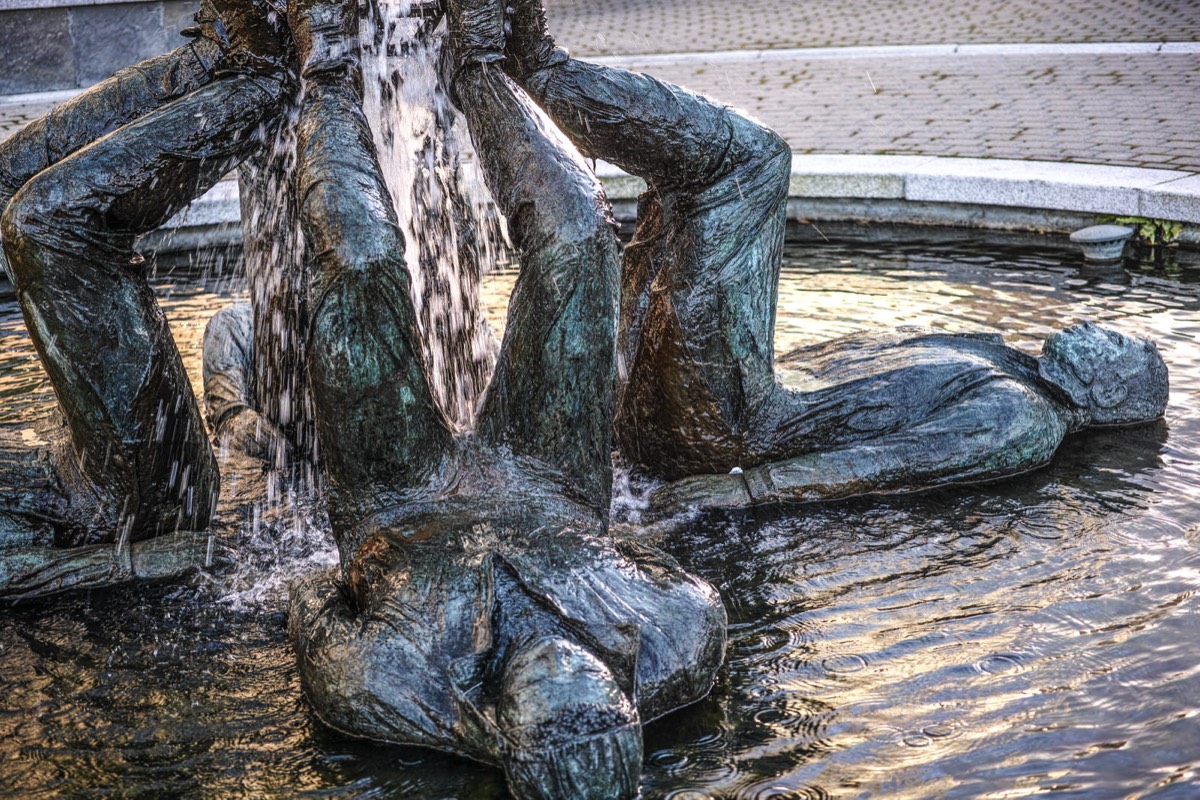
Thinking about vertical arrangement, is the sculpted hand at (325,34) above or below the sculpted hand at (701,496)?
above

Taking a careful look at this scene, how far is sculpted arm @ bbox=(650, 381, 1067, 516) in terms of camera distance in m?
4.59

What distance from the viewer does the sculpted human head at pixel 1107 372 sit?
5.03 meters

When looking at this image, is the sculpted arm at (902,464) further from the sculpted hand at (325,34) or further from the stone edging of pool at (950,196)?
Result: the stone edging of pool at (950,196)

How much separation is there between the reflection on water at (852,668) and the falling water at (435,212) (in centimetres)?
98

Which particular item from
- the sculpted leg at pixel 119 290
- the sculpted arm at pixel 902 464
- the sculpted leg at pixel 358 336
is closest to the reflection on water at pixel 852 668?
the sculpted arm at pixel 902 464

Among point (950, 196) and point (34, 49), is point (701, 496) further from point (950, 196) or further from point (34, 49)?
point (34, 49)

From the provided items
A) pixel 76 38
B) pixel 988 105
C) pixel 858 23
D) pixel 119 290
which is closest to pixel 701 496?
pixel 119 290

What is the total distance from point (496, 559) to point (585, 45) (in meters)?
12.0

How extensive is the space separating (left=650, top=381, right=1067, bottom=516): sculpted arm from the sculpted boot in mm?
1699

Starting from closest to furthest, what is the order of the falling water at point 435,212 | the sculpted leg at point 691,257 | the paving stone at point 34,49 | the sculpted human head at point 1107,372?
the sculpted leg at point 691,257
the falling water at point 435,212
the sculpted human head at point 1107,372
the paving stone at point 34,49

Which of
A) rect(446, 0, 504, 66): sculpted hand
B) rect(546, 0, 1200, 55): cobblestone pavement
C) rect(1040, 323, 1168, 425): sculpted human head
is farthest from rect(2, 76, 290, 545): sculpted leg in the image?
rect(546, 0, 1200, 55): cobblestone pavement

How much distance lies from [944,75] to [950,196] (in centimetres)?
311

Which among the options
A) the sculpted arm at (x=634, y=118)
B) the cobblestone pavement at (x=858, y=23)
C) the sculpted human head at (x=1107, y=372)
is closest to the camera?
the sculpted arm at (x=634, y=118)

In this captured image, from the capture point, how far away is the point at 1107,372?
16.7 ft
